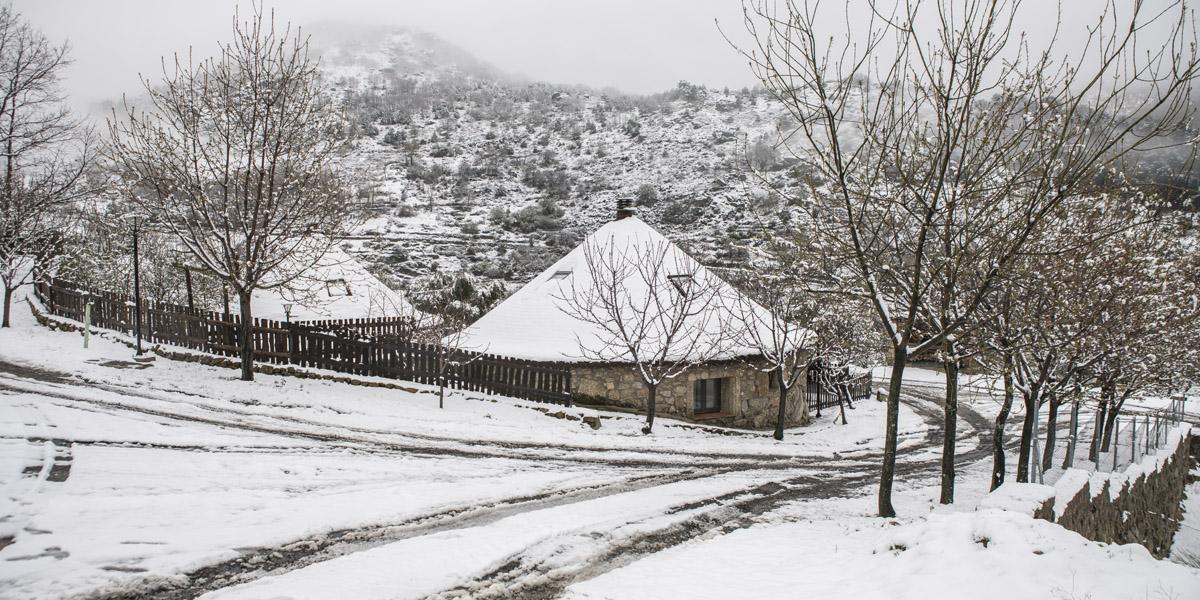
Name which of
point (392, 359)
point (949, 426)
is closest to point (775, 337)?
point (949, 426)

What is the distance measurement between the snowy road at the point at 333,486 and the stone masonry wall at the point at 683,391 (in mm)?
1349

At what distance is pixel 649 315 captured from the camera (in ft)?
59.5

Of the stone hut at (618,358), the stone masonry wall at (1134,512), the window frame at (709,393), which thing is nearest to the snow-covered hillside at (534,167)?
the stone hut at (618,358)

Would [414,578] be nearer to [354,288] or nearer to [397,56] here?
[354,288]

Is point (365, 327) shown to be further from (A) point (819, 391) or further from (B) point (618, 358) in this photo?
(A) point (819, 391)

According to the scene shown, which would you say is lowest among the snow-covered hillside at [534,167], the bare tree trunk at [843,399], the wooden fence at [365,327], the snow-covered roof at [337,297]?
the bare tree trunk at [843,399]

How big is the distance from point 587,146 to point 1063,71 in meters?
63.8

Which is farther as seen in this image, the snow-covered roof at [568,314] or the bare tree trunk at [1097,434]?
the snow-covered roof at [568,314]

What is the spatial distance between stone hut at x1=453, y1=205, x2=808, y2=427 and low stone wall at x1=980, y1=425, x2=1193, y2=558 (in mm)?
8992

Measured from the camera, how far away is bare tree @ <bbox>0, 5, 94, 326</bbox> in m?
19.7

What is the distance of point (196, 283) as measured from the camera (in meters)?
26.2

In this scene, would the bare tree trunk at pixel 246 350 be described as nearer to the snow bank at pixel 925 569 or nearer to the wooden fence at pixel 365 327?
the wooden fence at pixel 365 327

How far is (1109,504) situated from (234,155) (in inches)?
675

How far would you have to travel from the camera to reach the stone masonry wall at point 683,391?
1717 centimetres
